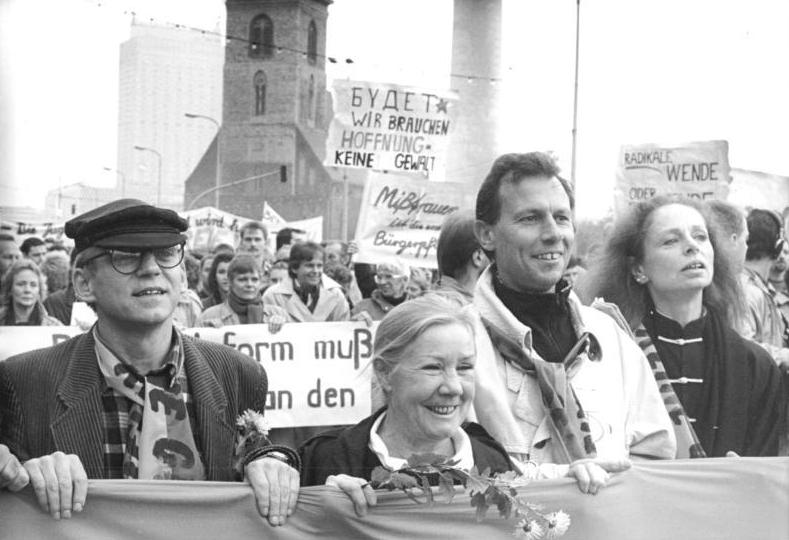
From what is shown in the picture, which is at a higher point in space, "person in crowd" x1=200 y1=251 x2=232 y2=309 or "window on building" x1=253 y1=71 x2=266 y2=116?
"window on building" x1=253 y1=71 x2=266 y2=116

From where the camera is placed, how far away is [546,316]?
3271 mm

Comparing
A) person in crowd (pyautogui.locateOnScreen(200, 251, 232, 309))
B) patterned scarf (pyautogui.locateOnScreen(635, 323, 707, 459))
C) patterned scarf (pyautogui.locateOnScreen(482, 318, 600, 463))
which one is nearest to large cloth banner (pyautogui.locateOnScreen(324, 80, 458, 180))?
person in crowd (pyautogui.locateOnScreen(200, 251, 232, 309))

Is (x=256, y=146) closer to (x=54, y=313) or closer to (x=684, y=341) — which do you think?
(x=54, y=313)

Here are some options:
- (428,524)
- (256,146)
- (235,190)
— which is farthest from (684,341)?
(235,190)

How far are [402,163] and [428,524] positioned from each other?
782cm

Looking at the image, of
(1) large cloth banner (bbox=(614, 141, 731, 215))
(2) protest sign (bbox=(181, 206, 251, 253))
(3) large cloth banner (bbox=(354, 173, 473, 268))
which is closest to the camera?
(1) large cloth banner (bbox=(614, 141, 731, 215))

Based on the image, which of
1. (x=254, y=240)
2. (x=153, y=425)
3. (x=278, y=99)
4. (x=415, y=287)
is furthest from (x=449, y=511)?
(x=278, y=99)

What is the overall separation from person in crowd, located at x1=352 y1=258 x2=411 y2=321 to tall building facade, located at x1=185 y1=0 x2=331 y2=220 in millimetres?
1430

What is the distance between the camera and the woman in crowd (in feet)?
11.9

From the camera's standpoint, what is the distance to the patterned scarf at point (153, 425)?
9.18 feet

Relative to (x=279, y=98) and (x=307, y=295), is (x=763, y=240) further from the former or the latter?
(x=279, y=98)

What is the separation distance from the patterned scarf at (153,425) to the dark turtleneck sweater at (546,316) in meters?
0.95

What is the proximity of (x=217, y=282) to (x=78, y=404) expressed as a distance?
4990 millimetres

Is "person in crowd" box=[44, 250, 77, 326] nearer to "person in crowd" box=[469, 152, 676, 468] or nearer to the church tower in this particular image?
the church tower
